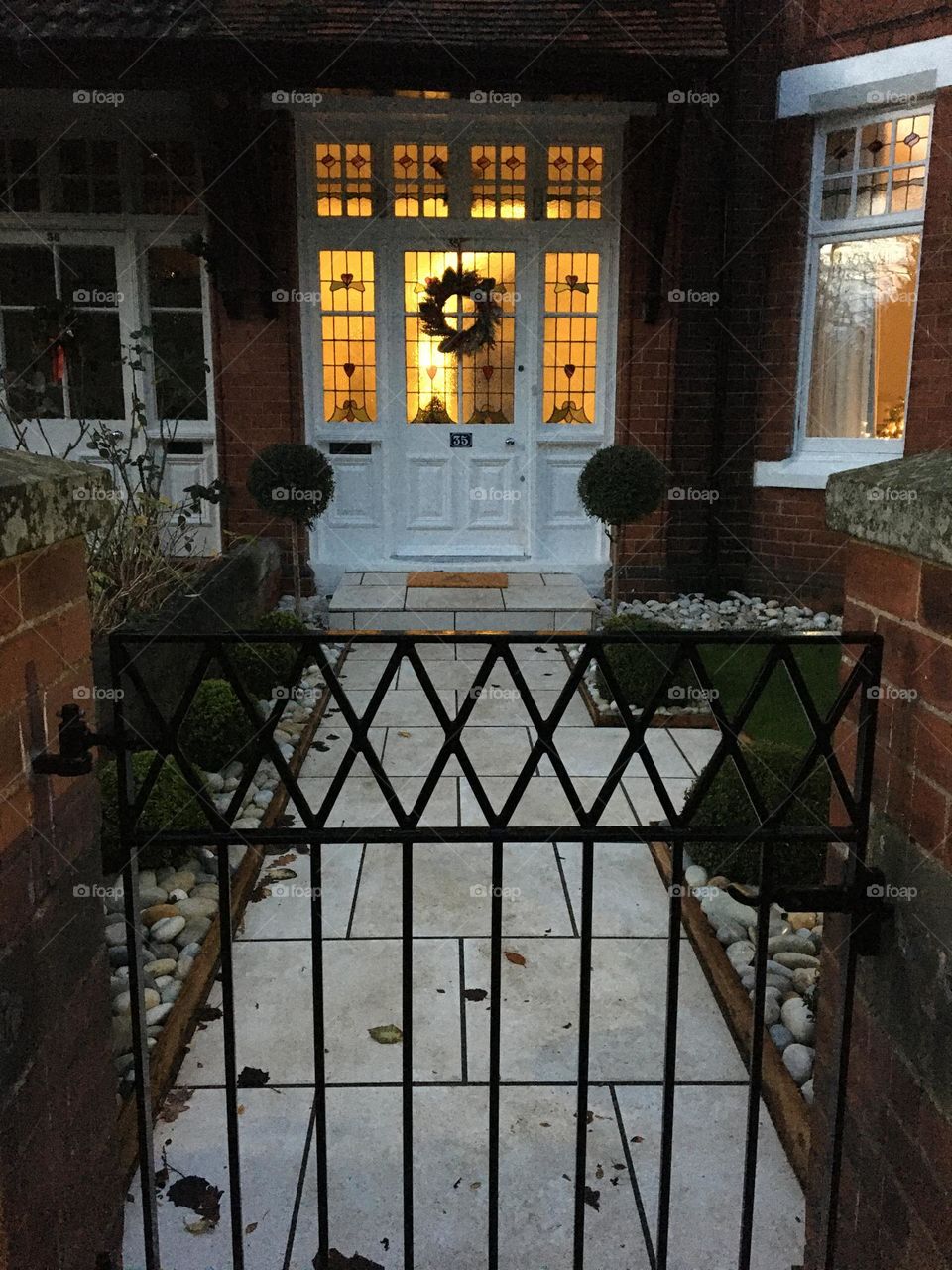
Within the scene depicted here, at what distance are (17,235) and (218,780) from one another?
5569 millimetres

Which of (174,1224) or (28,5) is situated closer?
(174,1224)

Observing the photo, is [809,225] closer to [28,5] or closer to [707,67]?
[707,67]

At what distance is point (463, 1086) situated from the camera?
2.64 m

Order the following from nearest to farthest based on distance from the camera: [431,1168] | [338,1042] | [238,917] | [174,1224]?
[174,1224]
[431,1168]
[338,1042]
[238,917]

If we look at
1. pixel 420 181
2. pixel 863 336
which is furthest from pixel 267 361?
pixel 863 336

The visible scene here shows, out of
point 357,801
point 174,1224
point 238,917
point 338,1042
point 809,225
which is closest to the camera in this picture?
point 174,1224

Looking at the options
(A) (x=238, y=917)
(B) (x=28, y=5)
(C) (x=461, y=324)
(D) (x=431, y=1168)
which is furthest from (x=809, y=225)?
(D) (x=431, y=1168)

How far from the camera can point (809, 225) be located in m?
7.73

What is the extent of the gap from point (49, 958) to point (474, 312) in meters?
7.12

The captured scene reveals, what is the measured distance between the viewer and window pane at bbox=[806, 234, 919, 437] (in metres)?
7.58

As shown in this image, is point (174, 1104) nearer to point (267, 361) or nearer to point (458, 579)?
point (458, 579)

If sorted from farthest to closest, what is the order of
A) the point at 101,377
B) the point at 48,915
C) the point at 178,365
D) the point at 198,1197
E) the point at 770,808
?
1. the point at 101,377
2. the point at 178,365
3. the point at 770,808
4. the point at 198,1197
5. the point at 48,915
